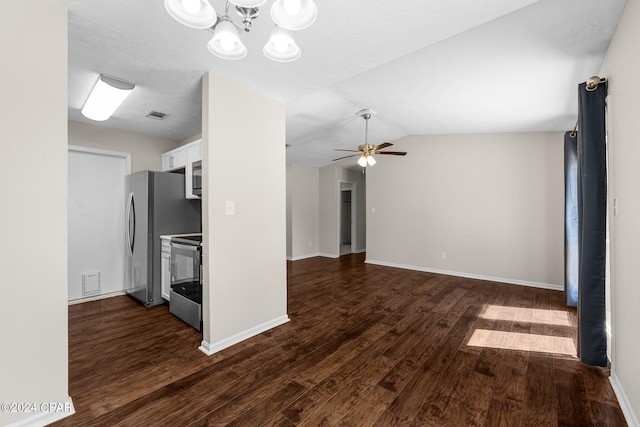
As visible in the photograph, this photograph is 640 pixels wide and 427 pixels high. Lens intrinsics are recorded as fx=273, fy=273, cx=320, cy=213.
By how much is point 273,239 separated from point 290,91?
1.52 m

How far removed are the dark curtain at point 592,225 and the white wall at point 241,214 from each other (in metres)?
2.56

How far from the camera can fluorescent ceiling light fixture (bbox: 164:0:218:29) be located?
3.79ft

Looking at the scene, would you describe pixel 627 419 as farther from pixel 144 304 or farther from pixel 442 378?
pixel 144 304

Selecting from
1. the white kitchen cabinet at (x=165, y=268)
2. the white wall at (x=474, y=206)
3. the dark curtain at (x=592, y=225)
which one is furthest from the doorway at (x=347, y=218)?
the dark curtain at (x=592, y=225)

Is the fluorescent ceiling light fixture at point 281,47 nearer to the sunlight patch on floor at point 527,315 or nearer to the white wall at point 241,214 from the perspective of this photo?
the white wall at point 241,214

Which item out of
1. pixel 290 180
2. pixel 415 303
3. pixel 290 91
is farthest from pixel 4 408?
pixel 290 180

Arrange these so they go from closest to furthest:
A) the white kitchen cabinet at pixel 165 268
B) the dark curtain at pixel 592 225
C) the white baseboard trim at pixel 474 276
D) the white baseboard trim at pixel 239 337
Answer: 1. the dark curtain at pixel 592 225
2. the white baseboard trim at pixel 239 337
3. the white kitchen cabinet at pixel 165 268
4. the white baseboard trim at pixel 474 276

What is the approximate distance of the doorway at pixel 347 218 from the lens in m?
7.61

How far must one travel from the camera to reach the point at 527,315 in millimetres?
3168

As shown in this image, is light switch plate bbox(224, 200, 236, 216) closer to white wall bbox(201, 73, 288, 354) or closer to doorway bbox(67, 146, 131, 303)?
white wall bbox(201, 73, 288, 354)

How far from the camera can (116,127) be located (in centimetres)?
375

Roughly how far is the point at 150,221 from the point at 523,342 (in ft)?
13.9

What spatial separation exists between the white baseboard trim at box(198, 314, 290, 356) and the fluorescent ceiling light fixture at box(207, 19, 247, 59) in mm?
2170

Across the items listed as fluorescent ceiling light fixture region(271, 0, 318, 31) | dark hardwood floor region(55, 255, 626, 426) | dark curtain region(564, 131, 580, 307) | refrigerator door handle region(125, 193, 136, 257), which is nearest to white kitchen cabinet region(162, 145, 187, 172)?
refrigerator door handle region(125, 193, 136, 257)
